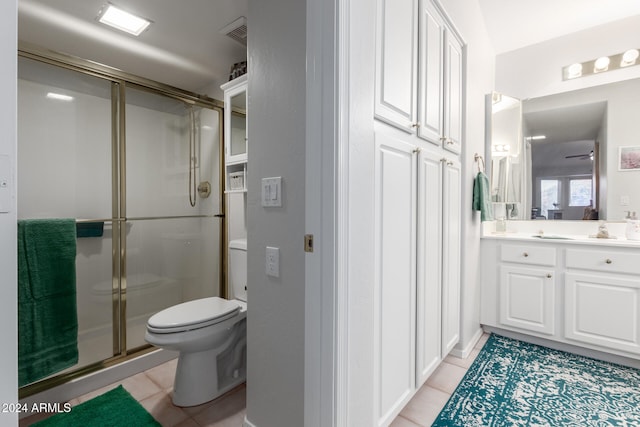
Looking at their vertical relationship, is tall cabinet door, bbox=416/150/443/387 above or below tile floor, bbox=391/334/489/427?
above

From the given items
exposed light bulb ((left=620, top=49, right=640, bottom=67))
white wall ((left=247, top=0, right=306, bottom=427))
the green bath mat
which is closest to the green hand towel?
exposed light bulb ((left=620, top=49, right=640, bottom=67))

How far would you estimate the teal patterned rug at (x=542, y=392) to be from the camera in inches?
61.0

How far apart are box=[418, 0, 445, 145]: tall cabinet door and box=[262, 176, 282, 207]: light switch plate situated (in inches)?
31.9

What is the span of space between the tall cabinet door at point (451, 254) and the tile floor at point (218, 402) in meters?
0.17

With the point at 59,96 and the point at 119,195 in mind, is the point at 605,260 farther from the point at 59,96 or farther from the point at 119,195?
the point at 59,96

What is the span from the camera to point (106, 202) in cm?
216

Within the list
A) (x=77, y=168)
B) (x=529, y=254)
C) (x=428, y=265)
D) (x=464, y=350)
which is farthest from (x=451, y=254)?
(x=77, y=168)

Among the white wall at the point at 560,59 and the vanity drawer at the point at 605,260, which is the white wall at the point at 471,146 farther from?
the vanity drawer at the point at 605,260

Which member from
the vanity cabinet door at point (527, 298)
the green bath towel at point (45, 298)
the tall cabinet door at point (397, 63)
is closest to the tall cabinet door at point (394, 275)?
the tall cabinet door at point (397, 63)

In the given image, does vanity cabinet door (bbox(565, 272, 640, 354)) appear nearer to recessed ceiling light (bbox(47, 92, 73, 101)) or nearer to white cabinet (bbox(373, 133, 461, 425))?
white cabinet (bbox(373, 133, 461, 425))

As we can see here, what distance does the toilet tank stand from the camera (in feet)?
6.84

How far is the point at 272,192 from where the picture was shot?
1253mm

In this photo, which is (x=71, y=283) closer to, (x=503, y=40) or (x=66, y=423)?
(x=66, y=423)

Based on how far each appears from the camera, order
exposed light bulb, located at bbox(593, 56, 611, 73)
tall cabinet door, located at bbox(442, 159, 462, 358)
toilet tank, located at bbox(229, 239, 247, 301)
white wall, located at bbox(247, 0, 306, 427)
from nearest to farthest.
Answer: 1. white wall, located at bbox(247, 0, 306, 427)
2. tall cabinet door, located at bbox(442, 159, 462, 358)
3. toilet tank, located at bbox(229, 239, 247, 301)
4. exposed light bulb, located at bbox(593, 56, 611, 73)
